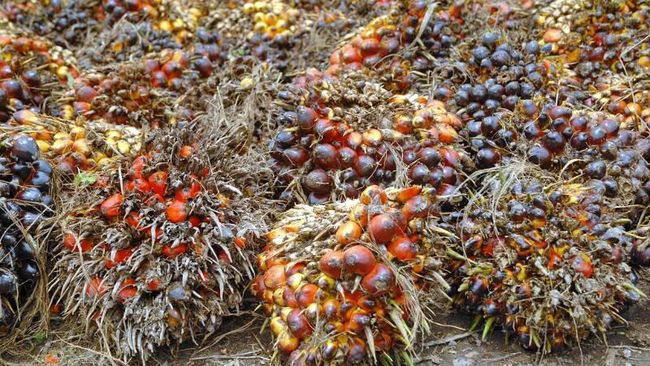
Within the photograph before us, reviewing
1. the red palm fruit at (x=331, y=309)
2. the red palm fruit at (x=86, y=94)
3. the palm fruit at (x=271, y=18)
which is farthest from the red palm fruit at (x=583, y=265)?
the red palm fruit at (x=86, y=94)

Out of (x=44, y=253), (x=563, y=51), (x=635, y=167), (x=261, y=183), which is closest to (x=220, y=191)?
(x=261, y=183)

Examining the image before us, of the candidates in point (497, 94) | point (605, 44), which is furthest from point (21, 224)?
point (605, 44)

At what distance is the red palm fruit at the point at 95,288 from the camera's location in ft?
8.36

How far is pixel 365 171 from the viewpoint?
113 inches

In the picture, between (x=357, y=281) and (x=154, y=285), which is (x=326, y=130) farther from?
(x=154, y=285)

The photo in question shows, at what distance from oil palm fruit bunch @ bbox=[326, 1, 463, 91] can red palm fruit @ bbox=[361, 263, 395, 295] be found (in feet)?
5.05

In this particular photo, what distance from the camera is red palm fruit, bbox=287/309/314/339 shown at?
7.68ft

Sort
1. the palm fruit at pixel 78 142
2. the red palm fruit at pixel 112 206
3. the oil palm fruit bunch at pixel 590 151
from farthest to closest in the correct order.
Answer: the palm fruit at pixel 78 142, the oil palm fruit bunch at pixel 590 151, the red palm fruit at pixel 112 206

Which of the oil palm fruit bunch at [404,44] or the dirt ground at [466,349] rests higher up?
the oil palm fruit bunch at [404,44]

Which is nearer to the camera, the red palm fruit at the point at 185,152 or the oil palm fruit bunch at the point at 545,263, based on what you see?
the oil palm fruit bunch at the point at 545,263

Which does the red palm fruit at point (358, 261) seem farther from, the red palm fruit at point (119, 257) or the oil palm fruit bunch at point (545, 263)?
the red palm fruit at point (119, 257)

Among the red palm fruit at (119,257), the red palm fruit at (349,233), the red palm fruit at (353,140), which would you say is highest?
the red palm fruit at (353,140)

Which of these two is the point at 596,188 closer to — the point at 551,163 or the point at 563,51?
the point at 551,163

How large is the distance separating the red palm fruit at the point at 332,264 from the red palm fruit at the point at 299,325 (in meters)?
0.18
